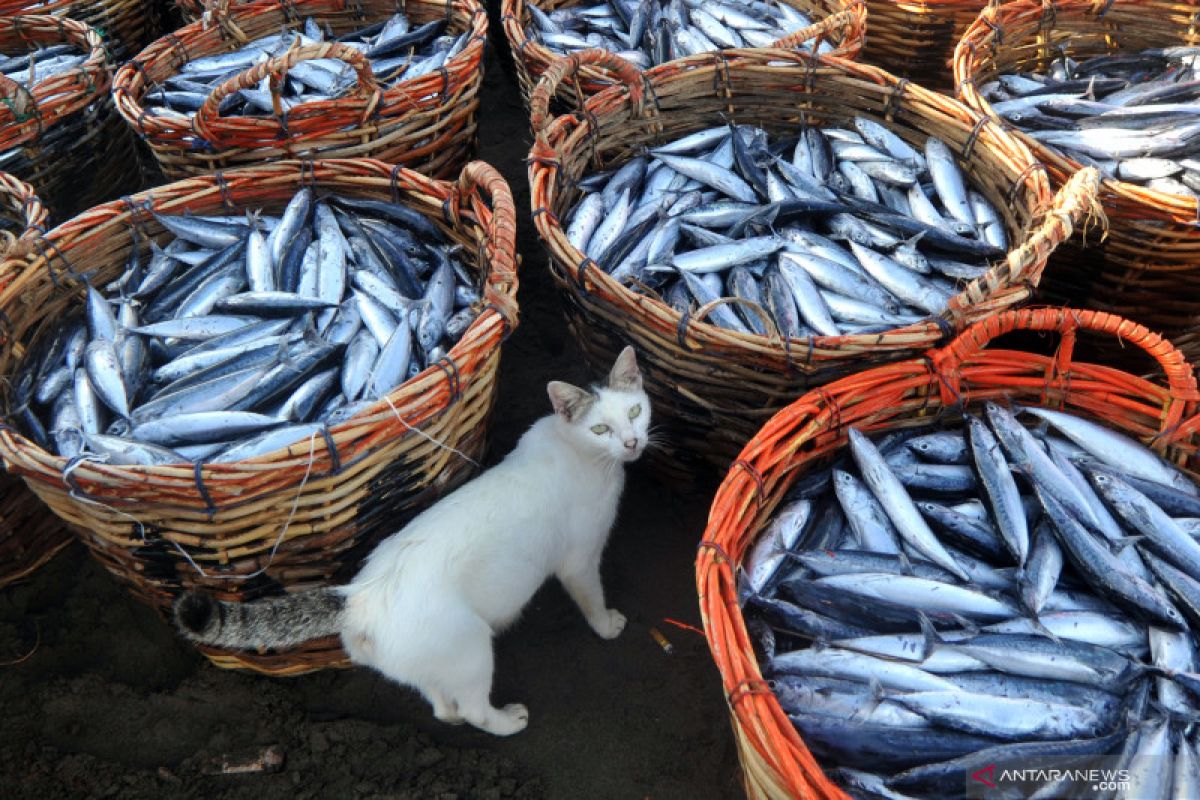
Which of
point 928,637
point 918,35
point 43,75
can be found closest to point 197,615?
point 928,637

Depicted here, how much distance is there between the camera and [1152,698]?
189 cm

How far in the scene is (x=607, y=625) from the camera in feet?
9.25

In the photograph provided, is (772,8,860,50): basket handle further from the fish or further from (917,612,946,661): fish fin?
(917,612,946,661): fish fin

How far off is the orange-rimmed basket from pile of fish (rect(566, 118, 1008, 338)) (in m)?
0.42

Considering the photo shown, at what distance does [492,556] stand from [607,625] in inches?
26.4

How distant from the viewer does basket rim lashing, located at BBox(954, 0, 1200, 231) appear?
9.74ft

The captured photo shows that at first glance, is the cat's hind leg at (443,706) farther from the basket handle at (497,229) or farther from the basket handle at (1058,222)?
the basket handle at (1058,222)

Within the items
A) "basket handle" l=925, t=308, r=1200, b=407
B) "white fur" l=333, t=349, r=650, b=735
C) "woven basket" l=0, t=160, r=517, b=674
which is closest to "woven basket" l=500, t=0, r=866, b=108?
"woven basket" l=0, t=160, r=517, b=674

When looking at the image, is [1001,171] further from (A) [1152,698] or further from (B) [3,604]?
(B) [3,604]

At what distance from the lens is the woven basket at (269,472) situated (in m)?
2.03

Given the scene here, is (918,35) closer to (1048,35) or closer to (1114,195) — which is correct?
(1048,35)

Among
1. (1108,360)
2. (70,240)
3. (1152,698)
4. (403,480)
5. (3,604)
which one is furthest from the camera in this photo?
(1108,360)

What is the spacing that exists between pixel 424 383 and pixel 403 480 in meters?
0.35

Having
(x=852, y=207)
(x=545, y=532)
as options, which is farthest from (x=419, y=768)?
(x=852, y=207)
